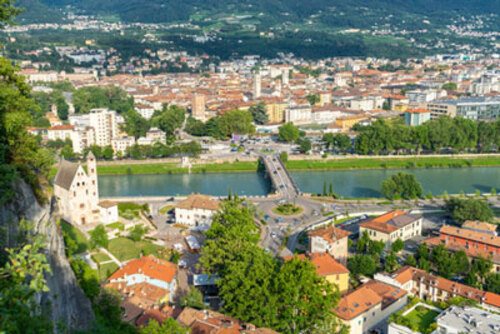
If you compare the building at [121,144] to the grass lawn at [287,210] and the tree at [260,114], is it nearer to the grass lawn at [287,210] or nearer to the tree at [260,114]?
the tree at [260,114]

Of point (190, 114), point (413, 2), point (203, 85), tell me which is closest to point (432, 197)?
point (190, 114)

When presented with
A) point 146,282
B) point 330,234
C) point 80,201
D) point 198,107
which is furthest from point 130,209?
point 198,107

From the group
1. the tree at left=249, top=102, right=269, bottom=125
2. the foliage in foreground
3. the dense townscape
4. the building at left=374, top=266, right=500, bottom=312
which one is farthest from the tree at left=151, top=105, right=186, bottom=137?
the foliage in foreground

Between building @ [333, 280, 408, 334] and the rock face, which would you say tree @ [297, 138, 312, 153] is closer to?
building @ [333, 280, 408, 334]

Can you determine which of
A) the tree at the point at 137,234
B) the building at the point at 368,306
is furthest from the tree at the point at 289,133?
the building at the point at 368,306

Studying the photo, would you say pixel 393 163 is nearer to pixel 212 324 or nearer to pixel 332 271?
pixel 332 271

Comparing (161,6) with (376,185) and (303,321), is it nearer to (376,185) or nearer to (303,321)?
(376,185)

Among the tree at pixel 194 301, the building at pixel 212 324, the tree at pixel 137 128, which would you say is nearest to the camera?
the building at pixel 212 324
